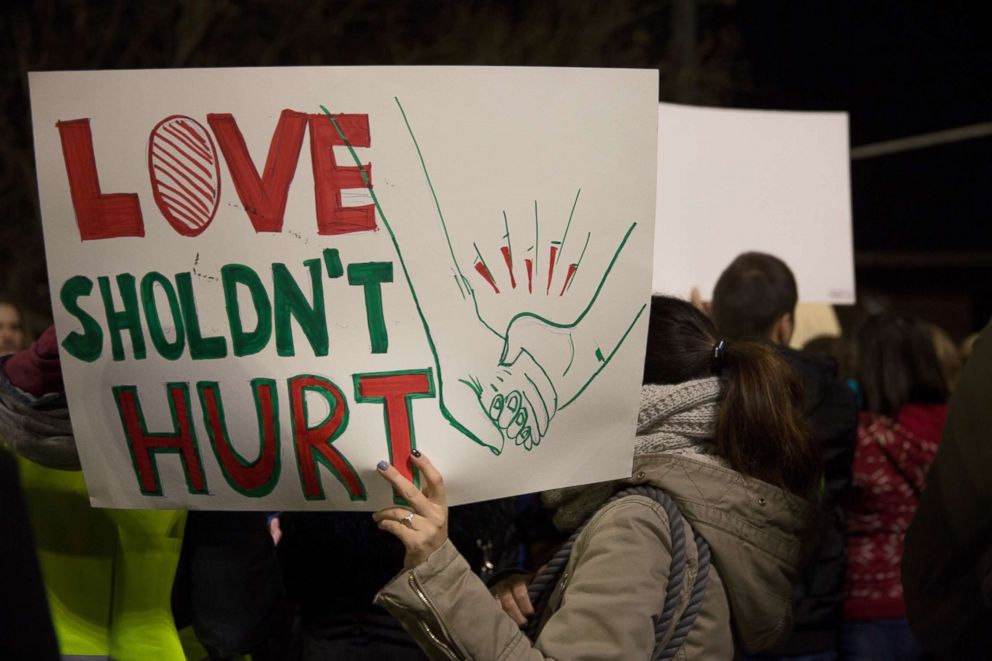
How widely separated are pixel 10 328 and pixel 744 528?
9.68ft

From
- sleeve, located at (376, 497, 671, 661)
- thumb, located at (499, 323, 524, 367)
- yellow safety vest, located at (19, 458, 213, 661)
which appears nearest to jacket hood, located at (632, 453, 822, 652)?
sleeve, located at (376, 497, 671, 661)

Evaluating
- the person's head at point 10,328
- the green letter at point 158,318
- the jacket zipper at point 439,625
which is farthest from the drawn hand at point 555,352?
the person's head at point 10,328

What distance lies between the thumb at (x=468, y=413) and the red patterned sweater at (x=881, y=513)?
175 cm

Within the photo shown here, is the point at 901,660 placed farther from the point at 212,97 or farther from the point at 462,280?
the point at 212,97

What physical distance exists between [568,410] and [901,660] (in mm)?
1781

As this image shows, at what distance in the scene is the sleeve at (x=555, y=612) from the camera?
1605 millimetres

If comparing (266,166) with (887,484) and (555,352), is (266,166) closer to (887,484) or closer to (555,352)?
(555,352)

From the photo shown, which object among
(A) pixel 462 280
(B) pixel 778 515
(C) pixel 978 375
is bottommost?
(B) pixel 778 515

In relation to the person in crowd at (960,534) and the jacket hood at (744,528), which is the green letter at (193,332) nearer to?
the jacket hood at (744,528)

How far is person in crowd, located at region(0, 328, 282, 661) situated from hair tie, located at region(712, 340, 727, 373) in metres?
0.92

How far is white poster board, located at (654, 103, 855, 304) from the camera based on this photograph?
3.57 metres

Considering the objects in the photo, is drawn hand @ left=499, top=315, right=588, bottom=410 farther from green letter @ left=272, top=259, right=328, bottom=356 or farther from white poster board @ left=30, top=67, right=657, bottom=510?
green letter @ left=272, top=259, right=328, bottom=356

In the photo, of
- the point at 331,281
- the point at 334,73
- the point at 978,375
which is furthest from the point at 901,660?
the point at 334,73

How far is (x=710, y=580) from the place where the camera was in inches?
70.1
